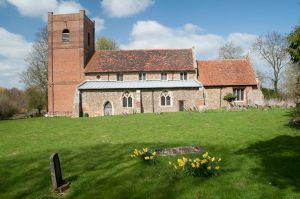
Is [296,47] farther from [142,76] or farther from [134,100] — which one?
[142,76]

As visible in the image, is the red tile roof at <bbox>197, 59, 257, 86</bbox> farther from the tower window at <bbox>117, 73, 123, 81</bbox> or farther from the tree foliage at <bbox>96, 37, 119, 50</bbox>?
the tree foliage at <bbox>96, 37, 119, 50</bbox>

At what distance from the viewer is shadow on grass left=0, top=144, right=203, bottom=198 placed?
8.59 metres

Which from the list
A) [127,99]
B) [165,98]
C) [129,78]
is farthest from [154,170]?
[129,78]

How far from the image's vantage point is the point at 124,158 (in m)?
12.1

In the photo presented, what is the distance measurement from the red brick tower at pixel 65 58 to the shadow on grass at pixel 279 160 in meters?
33.4

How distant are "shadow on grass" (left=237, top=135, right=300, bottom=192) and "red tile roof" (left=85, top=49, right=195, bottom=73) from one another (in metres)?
28.5

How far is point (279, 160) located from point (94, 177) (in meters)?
6.61

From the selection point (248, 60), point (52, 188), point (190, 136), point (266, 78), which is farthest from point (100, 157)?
point (266, 78)

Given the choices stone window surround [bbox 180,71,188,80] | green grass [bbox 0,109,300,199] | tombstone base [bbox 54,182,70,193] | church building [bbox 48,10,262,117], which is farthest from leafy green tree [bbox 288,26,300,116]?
stone window surround [bbox 180,71,188,80]

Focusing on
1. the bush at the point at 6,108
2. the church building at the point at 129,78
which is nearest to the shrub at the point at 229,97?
the church building at the point at 129,78

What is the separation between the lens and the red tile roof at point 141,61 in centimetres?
4216

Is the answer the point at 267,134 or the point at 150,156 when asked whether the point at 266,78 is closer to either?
the point at 267,134

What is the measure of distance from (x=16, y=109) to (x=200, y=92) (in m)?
30.3

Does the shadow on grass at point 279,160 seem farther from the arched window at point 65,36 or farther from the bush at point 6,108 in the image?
the bush at point 6,108
